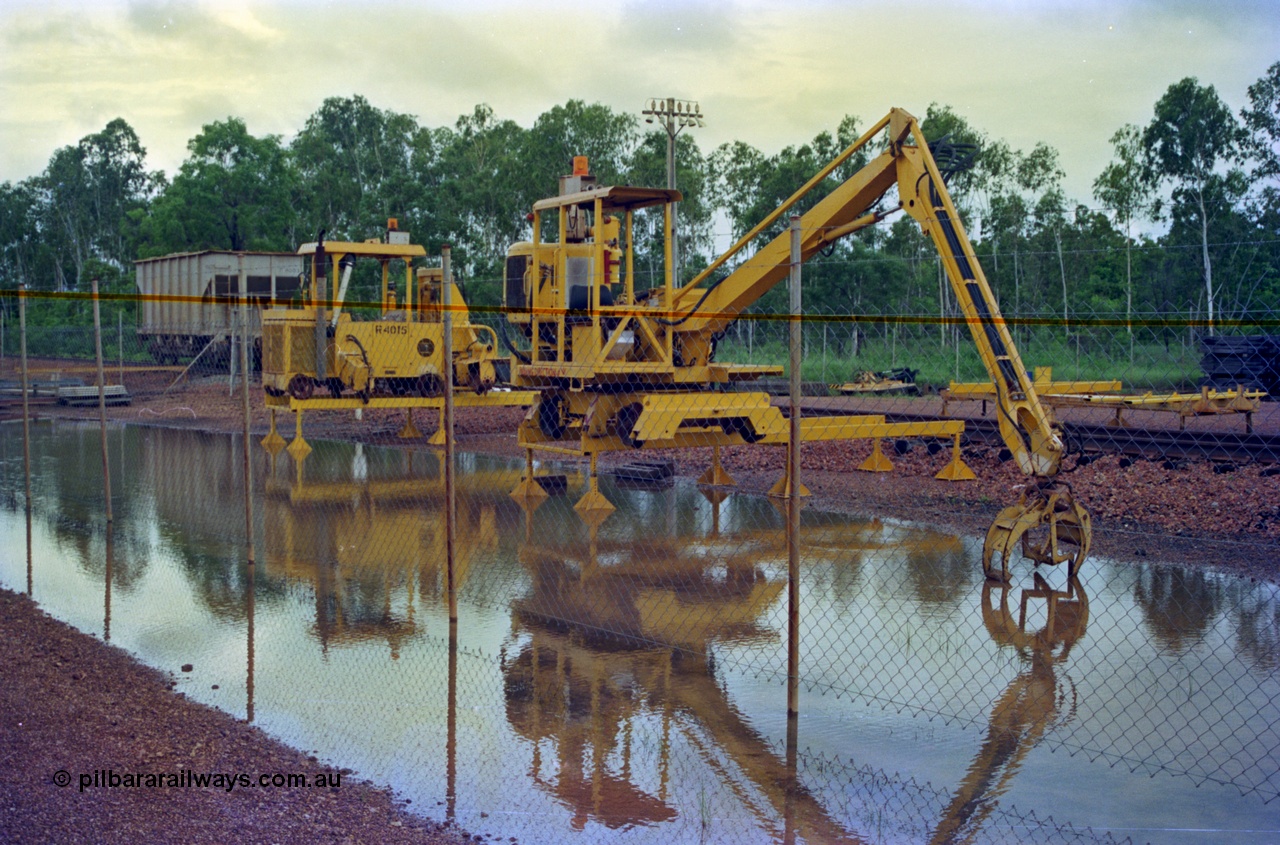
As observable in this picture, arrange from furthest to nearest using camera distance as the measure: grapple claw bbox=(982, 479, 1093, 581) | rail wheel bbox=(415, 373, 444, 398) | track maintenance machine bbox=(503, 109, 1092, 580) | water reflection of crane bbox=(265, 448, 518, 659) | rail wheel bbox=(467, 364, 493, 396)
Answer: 1. rail wheel bbox=(467, 364, 493, 396)
2. rail wheel bbox=(415, 373, 444, 398)
3. track maintenance machine bbox=(503, 109, 1092, 580)
4. grapple claw bbox=(982, 479, 1093, 581)
5. water reflection of crane bbox=(265, 448, 518, 659)

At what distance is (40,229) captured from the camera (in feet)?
261

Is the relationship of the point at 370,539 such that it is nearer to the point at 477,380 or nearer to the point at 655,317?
the point at 655,317

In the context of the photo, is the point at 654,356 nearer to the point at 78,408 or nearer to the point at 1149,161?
the point at 78,408

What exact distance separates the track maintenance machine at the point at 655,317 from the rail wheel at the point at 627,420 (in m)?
0.02

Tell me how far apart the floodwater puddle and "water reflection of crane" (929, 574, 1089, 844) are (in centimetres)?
2

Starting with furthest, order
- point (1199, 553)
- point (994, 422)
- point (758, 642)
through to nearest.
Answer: point (994, 422) → point (1199, 553) → point (758, 642)

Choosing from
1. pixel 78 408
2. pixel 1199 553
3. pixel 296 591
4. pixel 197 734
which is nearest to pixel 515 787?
pixel 197 734

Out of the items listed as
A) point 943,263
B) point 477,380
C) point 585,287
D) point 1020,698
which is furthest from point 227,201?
A: point 1020,698

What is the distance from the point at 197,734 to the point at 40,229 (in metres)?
85.0

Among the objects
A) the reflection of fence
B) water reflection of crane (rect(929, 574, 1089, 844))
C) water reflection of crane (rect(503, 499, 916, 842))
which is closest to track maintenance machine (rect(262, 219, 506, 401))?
the reflection of fence

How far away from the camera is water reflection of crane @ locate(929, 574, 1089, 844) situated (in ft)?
16.6

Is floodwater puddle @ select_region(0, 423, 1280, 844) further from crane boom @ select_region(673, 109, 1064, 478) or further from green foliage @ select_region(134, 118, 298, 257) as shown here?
green foliage @ select_region(134, 118, 298, 257)

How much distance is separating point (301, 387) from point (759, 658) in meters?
13.4

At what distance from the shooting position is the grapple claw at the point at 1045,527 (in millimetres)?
9117
